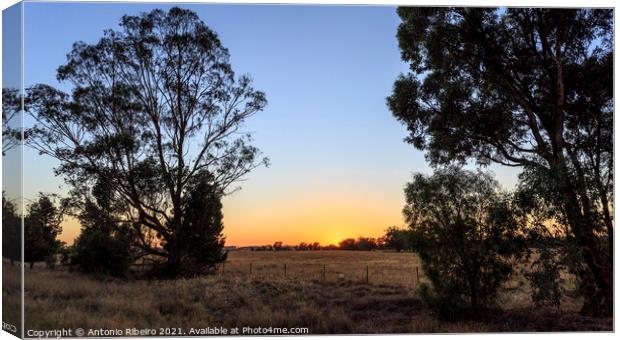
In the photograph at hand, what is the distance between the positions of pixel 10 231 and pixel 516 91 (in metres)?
9.31

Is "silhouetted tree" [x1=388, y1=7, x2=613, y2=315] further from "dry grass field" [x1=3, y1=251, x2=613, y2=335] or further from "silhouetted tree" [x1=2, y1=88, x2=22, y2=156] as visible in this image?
"silhouetted tree" [x1=2, y1=88, x2=22, y2=156]

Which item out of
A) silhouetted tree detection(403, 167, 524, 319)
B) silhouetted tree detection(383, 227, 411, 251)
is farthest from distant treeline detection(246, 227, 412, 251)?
silhouetted tree detection(403, 167, 524, 319)

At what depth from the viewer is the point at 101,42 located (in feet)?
39.0

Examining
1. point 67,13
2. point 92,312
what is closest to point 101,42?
point 67,13

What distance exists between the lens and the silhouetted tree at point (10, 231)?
998cm

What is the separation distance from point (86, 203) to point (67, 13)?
11.8 feet

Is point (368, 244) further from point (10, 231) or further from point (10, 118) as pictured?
point (10, 118)

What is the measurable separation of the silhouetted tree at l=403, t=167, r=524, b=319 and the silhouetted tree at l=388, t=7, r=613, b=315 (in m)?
0.72

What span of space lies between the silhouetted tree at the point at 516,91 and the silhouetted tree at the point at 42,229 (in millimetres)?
6419

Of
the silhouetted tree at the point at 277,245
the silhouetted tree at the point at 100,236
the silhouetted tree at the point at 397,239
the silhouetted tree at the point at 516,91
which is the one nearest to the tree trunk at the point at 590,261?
the silhouetted tree at the point at 516,91

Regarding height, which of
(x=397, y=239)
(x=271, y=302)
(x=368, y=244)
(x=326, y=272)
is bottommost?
Result: (x=271, y=302)

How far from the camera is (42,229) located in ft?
37.0

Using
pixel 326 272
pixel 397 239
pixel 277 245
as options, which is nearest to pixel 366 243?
pixel 397 239

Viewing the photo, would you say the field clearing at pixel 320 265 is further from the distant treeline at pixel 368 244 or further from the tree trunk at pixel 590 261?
the tree trunk at pixel 590 261
